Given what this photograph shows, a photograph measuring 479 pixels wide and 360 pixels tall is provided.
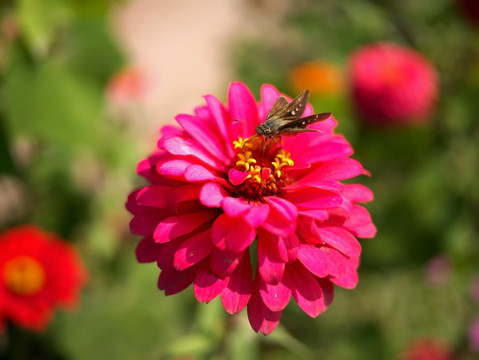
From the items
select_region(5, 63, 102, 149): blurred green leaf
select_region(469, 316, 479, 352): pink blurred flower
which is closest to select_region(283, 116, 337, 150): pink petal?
select_region(5, 63, 102, 149): blurred green leaf

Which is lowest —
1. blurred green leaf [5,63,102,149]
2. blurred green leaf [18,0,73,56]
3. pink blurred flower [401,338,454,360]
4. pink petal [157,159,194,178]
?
pink blurred flower [401,338,454,360]

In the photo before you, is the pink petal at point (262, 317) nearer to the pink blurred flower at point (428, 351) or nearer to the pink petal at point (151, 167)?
the pink petal at point (151, 167)

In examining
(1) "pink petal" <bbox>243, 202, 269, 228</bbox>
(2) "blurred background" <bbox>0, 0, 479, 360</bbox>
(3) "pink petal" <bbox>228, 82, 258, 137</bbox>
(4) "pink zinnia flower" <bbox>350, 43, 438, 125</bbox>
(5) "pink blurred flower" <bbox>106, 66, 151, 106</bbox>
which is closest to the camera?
(1) "pink petal" <bbox>243, 202, 269, 228</bbox>

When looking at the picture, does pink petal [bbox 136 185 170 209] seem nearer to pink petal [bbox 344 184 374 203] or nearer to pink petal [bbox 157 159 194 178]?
pink petal [bbox 157 159 194 178]

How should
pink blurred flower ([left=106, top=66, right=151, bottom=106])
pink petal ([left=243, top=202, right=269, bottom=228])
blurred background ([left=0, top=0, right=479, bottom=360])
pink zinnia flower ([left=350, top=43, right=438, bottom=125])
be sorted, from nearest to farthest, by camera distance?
pink petal ([left=243, top=202, right=269, bottom=228]) < blurred background ([left=0, top=0, right=479, bottom=360]) < pink zinnia flower ([left=350, top=43, right=438, bottom=125]) < pink blurred flower ([left=106, top=66, right=151, bottom=106])

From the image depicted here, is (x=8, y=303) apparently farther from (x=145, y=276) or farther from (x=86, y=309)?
(x=145, y=276)

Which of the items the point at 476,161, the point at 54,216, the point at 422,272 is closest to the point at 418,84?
the point at 476,161

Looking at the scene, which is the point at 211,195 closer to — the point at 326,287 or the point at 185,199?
the point at 185,199
